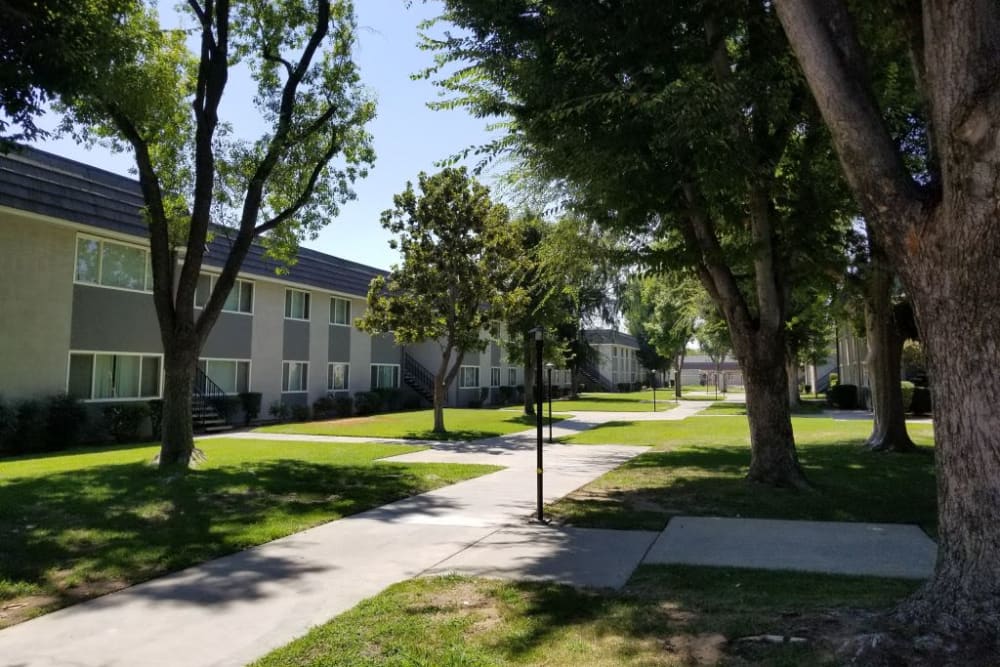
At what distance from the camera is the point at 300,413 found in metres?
27.2

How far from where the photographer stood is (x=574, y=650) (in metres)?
4.29

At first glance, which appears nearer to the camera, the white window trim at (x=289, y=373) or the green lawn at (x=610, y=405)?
the white window trim at (x=289, y=373)

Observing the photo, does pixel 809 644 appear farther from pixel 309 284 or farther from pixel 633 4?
pixel 309 284

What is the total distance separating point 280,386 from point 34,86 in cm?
1931

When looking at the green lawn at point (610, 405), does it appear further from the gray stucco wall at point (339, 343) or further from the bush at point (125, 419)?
the bush at point (125, 419)

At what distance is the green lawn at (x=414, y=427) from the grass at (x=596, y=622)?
1479cm

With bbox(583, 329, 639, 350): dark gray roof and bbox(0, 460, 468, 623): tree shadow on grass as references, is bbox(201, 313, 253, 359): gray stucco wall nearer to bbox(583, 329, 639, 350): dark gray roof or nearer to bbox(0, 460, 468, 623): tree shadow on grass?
bbox(0, 460, 468, 623): tree shadow on grass

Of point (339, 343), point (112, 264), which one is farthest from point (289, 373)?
point (112, 264)

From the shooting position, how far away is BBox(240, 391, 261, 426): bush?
24297mm

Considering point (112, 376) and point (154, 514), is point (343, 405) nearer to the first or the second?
point (112, 376)

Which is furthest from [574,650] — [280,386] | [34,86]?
[280,386]

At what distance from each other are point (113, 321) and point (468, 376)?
2252 centimetres

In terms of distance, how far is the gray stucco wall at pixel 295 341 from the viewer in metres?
27.5

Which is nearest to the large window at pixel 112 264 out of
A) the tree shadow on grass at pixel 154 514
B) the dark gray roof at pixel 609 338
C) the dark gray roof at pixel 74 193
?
the dark gray roof at pixel 74 193
